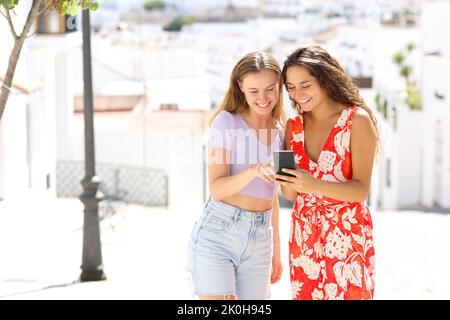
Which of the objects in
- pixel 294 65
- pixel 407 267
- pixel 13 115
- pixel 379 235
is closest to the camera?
pixel 294 65

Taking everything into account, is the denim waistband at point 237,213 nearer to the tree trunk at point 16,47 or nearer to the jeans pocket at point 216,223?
the jeans pocket at point 216,223

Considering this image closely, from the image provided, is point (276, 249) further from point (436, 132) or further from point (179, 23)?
point (179, 23)

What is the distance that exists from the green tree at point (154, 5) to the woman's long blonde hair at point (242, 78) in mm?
47747

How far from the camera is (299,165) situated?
3717 millimetres

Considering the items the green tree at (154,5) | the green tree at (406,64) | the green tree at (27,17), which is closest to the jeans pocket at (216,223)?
the green tree at (27,17)

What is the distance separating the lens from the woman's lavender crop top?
3.74 meters

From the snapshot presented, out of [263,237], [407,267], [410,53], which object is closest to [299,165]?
[263,237]

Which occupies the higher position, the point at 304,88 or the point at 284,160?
the point at 304,88

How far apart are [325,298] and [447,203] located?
81.0ft

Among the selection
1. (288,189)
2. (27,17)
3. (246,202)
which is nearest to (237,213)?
(246,202)

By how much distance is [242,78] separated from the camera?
12.3 ft

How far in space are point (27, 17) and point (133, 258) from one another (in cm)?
645

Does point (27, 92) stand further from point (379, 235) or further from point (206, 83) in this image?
point (206, 83)
